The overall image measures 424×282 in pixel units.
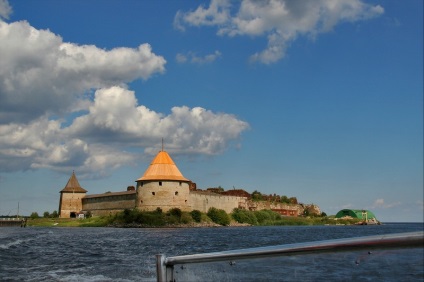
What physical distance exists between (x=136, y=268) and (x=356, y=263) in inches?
361

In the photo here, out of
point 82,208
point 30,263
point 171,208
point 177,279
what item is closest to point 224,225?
point 171,208

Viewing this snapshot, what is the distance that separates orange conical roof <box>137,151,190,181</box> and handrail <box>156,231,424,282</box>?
66756mm

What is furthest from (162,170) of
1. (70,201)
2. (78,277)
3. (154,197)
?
(78,277)

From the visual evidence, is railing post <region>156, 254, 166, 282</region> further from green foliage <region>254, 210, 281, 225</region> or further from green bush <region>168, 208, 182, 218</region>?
green foliage <region>254, 210, 281, 225</region>

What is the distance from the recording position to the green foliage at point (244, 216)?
7709cm

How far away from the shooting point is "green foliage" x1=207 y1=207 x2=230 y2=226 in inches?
2814

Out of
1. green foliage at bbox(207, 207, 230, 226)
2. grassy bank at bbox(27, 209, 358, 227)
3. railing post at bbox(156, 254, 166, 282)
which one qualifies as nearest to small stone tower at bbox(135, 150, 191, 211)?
grassy bank at bbox(27, 209, 358, 227)

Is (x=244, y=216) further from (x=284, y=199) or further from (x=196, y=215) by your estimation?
(x=284, y=199)

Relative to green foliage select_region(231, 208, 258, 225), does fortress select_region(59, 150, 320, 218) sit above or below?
above

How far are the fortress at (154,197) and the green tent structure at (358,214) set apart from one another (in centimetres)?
3498

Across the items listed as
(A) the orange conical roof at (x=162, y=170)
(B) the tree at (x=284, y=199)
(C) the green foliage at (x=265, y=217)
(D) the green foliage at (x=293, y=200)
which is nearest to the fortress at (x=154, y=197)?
(A) the orange conical roof at (x=162, y=170)

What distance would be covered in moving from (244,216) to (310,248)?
253 feet

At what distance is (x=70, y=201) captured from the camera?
3317 inches

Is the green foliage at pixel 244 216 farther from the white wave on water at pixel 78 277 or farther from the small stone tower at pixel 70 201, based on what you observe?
the white wave on water at pixel 78 277
